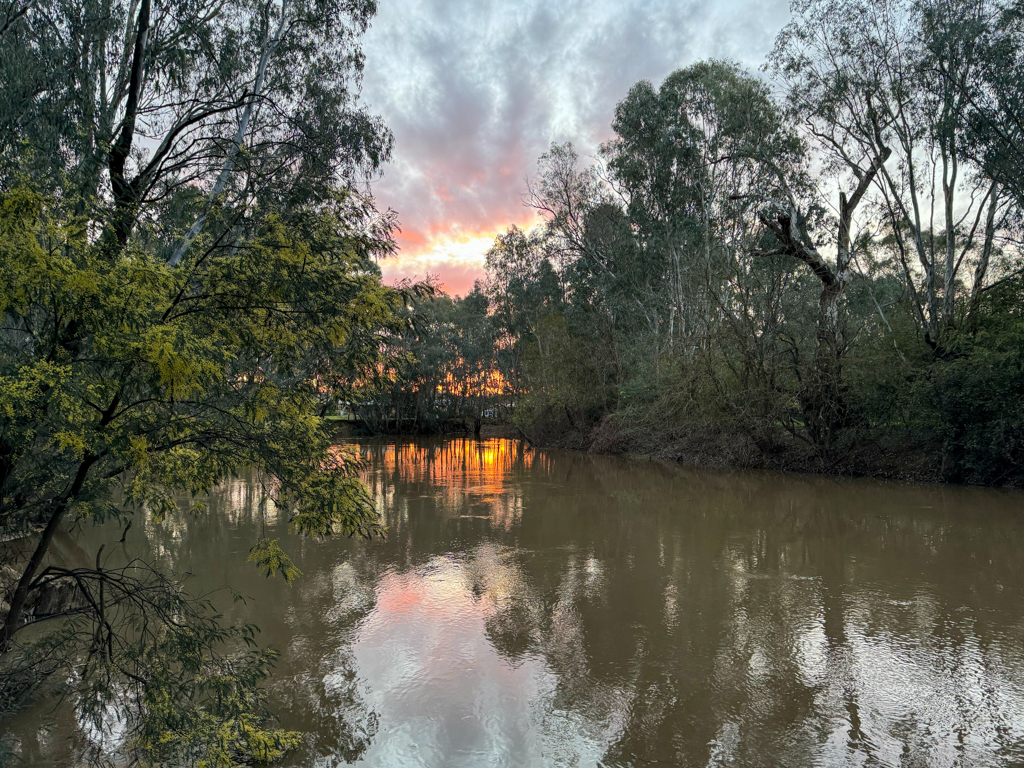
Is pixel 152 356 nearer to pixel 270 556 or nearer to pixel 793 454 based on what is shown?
pixel 270 556

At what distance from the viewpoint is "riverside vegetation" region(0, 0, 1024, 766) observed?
277cm

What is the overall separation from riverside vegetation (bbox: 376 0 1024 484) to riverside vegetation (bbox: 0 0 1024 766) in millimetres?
88

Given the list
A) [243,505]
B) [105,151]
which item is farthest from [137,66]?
[243,505]

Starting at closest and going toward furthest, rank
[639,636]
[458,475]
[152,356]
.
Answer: [152,356]
[639,636]
[458,475]

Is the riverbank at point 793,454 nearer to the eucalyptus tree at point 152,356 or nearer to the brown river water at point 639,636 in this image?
the brown river water at point 639,636

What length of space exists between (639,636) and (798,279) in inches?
742

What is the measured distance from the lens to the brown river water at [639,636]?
3553 millimetres

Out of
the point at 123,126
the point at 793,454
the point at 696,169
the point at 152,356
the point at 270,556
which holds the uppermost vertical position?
the point at 696,169

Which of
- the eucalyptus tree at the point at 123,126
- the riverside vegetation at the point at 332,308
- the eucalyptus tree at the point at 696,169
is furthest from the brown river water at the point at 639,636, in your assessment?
the eucalyptus tree at the point at 696,169

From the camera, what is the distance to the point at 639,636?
16.8 feet

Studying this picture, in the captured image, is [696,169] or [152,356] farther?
[696,169]

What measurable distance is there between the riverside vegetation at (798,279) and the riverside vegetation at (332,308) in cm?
9

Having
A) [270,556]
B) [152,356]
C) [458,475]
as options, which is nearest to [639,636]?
[270,556]

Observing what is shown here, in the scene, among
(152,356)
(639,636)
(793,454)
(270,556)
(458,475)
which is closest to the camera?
(152,356)
